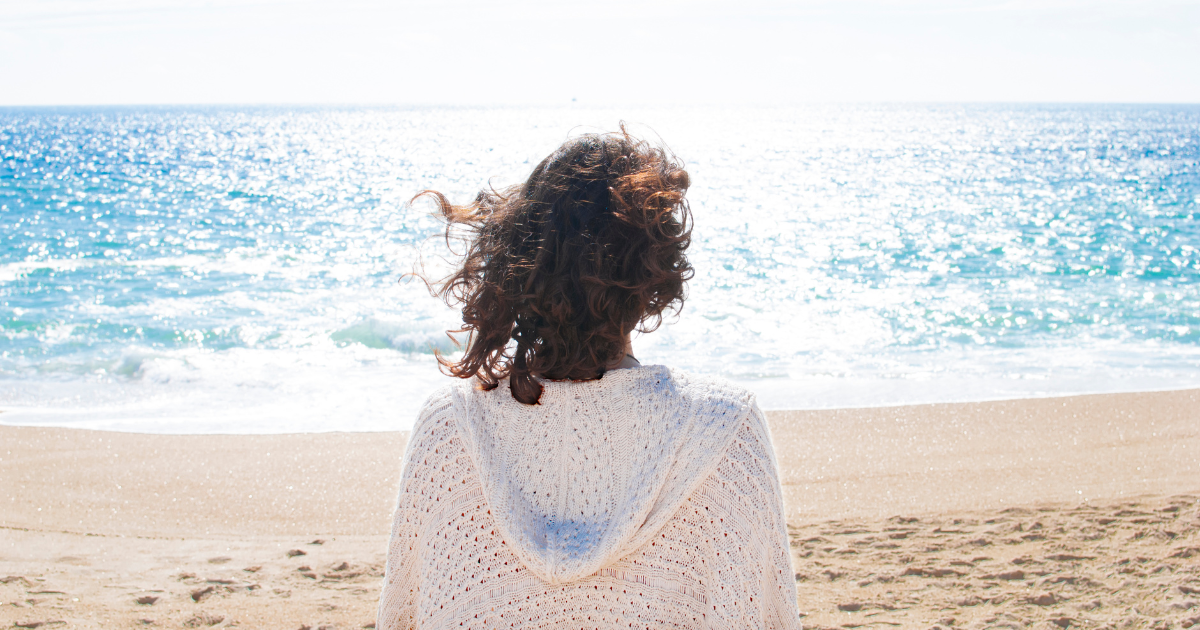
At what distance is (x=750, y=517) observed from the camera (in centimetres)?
146

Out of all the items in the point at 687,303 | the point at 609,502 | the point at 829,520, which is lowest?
the point at 829,520

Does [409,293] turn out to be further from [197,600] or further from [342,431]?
[197,600]

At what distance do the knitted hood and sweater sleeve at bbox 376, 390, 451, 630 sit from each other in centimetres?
7

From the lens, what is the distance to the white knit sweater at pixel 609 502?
1406 mm

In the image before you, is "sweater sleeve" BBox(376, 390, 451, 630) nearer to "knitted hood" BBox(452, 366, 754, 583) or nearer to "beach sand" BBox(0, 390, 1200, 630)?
"knitted hood" BBox(452, 366, 754, 583)

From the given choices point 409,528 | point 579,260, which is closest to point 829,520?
point 409,528

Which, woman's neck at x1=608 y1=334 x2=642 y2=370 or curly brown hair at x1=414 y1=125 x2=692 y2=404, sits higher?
curly brown hair at x1=414 y1=125 x2=692 y2=404

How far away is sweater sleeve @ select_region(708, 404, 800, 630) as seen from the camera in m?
1.43

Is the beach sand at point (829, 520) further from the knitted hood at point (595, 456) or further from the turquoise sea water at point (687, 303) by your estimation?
the knitted hood at point (595, 456)

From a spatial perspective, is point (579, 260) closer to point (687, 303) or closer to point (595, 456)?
point (595, 456)

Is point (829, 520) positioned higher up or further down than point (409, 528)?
further down

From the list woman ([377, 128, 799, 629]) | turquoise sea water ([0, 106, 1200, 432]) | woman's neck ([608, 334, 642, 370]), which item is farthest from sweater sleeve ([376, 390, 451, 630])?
turquoise sea water ([0, 106, 1200, 432])

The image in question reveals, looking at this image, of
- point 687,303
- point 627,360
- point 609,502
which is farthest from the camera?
point 687,303

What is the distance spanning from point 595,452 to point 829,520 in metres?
3.62
